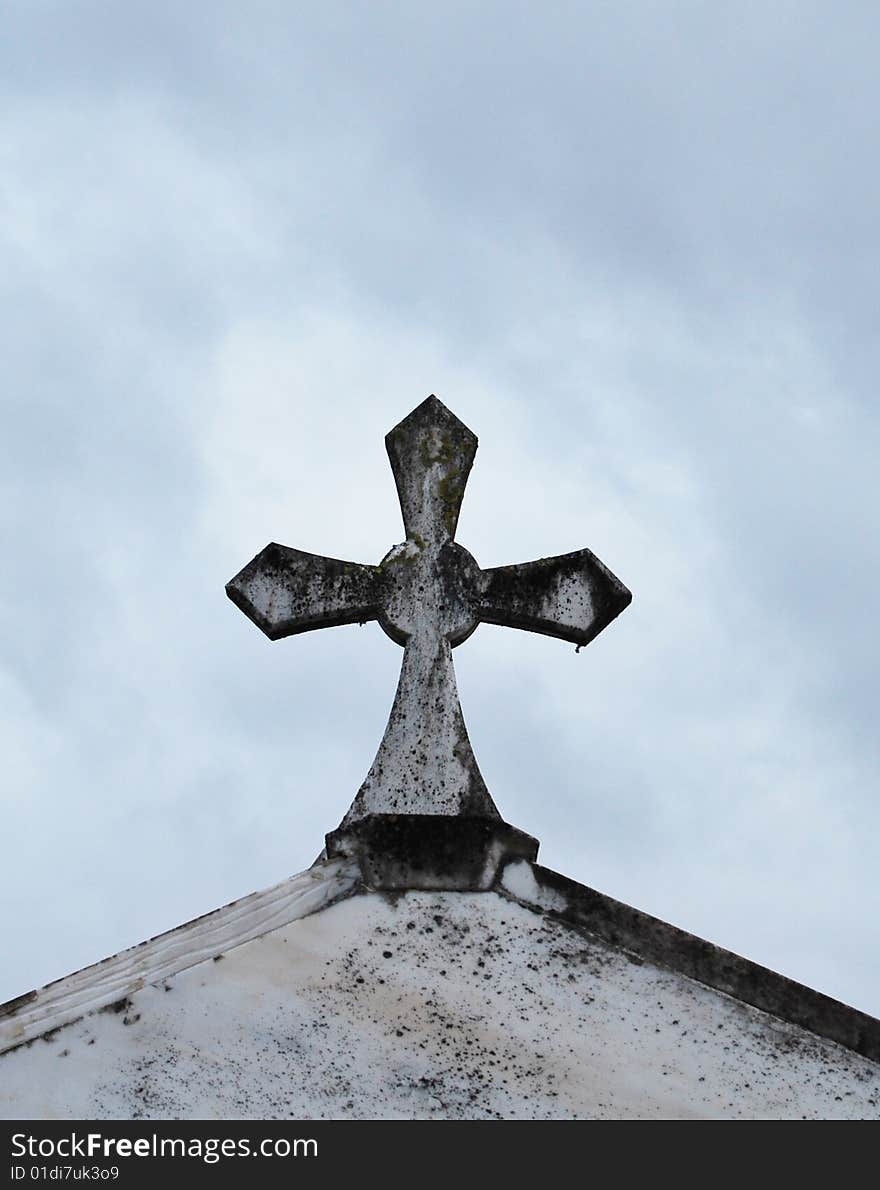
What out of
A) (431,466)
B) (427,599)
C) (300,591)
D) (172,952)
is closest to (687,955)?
(172,952)

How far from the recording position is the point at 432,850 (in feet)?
18.2

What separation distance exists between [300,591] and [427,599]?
0.52 metres

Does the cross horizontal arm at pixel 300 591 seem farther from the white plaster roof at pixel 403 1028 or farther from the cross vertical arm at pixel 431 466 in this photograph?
the white plaster roof at pixel 403 1028

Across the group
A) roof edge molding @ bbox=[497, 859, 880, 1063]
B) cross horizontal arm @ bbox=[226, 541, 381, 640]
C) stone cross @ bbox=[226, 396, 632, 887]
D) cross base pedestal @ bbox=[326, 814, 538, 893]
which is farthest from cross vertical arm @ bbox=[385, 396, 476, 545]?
roof edge molding @ bbox=[497, 859, 880, 1063]

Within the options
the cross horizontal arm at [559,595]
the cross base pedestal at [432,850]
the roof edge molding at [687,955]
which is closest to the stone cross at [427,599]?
the cross horizontal arm at [559,595]

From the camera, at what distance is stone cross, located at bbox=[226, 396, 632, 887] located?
19.6ft

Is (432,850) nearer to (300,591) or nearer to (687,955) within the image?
(687,955)

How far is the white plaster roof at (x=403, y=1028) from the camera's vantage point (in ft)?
16.0

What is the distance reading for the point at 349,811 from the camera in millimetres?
5887

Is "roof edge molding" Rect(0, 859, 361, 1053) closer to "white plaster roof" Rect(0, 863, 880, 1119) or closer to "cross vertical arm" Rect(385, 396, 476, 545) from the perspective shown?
"white plaster roof" Rect(0, 863, 880, 1119)

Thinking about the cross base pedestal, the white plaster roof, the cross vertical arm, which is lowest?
the white plaster roof

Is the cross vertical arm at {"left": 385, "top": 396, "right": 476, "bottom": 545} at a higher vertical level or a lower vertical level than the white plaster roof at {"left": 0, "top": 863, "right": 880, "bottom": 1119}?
higher

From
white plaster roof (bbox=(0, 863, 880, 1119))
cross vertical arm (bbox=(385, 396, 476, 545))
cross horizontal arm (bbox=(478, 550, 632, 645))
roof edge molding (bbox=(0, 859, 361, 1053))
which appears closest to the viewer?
white plaster roof (bbox=(0, 863, 880, 1119))
